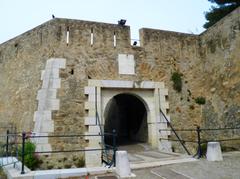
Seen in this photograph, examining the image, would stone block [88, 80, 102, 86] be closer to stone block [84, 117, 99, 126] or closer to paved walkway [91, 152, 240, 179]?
stone block [84, 117, 99, 126]

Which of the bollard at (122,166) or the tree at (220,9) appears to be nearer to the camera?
the bollard at (122,166)

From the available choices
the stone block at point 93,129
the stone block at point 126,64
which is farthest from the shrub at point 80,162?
the stone block at point 126,64

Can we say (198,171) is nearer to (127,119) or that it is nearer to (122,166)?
(122,166)

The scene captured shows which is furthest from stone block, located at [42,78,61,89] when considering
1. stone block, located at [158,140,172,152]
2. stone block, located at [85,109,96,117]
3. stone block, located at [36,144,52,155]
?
stone block, located at [158,140,172,152]

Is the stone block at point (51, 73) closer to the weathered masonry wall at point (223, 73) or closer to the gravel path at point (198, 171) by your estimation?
the gravel path at point (198, 171)

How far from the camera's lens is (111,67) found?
852 cm

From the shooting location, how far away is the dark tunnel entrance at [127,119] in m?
10.4

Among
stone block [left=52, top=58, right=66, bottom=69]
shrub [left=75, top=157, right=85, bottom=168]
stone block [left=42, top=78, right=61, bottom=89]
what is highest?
stone block [left=52, top=58, right=66, bottom=69]

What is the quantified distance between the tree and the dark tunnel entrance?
22.0 ft

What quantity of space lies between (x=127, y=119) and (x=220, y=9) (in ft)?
26.1

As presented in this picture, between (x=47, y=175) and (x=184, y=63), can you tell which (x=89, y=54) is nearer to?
(x=184, y=63)

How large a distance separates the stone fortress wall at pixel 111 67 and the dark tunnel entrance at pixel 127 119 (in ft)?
5.73

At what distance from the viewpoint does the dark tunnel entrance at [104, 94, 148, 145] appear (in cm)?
1043

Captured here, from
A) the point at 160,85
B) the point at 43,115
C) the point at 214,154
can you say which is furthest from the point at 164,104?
the point at 43,115
